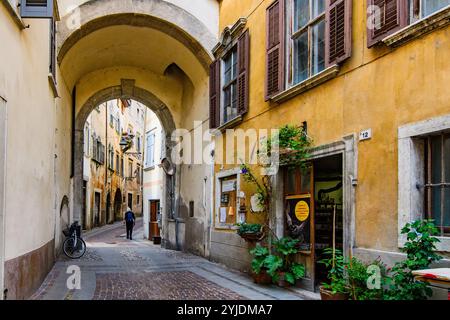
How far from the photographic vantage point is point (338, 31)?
7.65 meters

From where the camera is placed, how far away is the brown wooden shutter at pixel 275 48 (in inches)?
380

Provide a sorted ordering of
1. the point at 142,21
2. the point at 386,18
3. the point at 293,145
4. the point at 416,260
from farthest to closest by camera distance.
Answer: the point at 142,21
the point at 293,145
the point at 386,18
the point at 416,260

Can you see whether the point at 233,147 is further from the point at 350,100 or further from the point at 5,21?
the point at 5,21

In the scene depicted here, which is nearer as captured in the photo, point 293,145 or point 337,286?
point 337,286

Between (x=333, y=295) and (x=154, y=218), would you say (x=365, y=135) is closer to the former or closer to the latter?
(x=333, y=295)

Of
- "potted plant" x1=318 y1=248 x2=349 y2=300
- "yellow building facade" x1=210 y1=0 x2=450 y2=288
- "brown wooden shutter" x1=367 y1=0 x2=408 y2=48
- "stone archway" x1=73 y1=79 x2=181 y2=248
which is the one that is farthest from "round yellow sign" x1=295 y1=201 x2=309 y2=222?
"stone archway" x1=73 y1=79 x2=181 y2=248

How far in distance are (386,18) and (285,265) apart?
450 cm

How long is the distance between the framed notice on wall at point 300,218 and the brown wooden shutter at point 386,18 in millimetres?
3065

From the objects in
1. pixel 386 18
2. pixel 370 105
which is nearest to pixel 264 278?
pixel 370 105

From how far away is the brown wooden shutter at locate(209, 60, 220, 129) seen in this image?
13.3 meters

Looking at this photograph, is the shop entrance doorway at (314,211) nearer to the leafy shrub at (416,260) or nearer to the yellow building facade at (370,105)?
the yellow building facade at (370,105)

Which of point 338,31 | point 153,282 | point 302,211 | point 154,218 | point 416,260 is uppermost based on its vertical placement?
point 338,31

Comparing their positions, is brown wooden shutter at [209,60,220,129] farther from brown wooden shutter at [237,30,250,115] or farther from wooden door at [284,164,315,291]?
wooden door at [284,164,315,291]

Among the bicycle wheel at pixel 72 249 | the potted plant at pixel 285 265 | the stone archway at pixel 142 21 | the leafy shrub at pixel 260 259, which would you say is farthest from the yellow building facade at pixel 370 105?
the bicycle wheel at pixel 72 249
